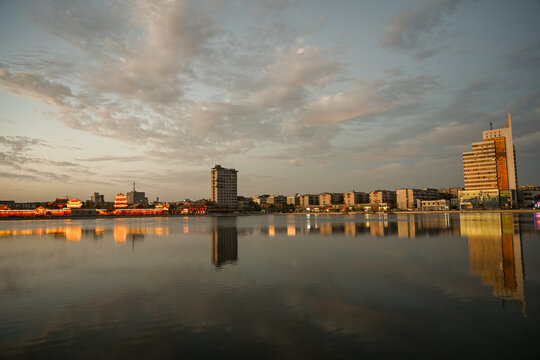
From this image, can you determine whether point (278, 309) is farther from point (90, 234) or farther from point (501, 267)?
point (90, 234)

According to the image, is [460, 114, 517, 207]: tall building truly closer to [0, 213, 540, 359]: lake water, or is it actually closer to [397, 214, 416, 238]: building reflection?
[397, 214, 416, 238]: building reflection

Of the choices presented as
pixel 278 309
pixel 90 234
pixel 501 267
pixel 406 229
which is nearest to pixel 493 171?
pixel 406 229

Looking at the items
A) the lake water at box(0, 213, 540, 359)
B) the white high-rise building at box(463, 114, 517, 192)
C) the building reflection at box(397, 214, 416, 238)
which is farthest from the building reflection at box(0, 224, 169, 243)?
the white high-rise building at box(463, 114, 517, 192)

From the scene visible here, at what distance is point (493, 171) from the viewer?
18250 centimetres

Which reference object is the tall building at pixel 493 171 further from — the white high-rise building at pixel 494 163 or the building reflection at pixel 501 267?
the building reflection at pixel 501 267

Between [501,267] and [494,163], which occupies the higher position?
[494,163]

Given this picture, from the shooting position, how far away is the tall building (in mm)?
181000

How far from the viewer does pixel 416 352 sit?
33.0 feet

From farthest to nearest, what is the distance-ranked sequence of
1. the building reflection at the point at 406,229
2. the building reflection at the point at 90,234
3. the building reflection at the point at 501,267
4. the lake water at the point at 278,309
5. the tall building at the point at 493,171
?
1. the tall building at the point at 493,171
2. the building reflection at the point at 90,234
3. the building reflection at the point at 406,229
4. the building reflection at the point at 501,267
5. the lake water at the point at 278,309

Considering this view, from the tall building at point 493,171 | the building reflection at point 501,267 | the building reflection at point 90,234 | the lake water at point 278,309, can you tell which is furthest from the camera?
the tall building at point 493,171

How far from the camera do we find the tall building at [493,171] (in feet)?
594

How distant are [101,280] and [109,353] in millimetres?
13049

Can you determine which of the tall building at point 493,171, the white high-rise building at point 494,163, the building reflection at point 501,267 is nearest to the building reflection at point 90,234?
the building reflection at point 501,267

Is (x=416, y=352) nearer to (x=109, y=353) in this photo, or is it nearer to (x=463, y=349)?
(x=463, y=349)
